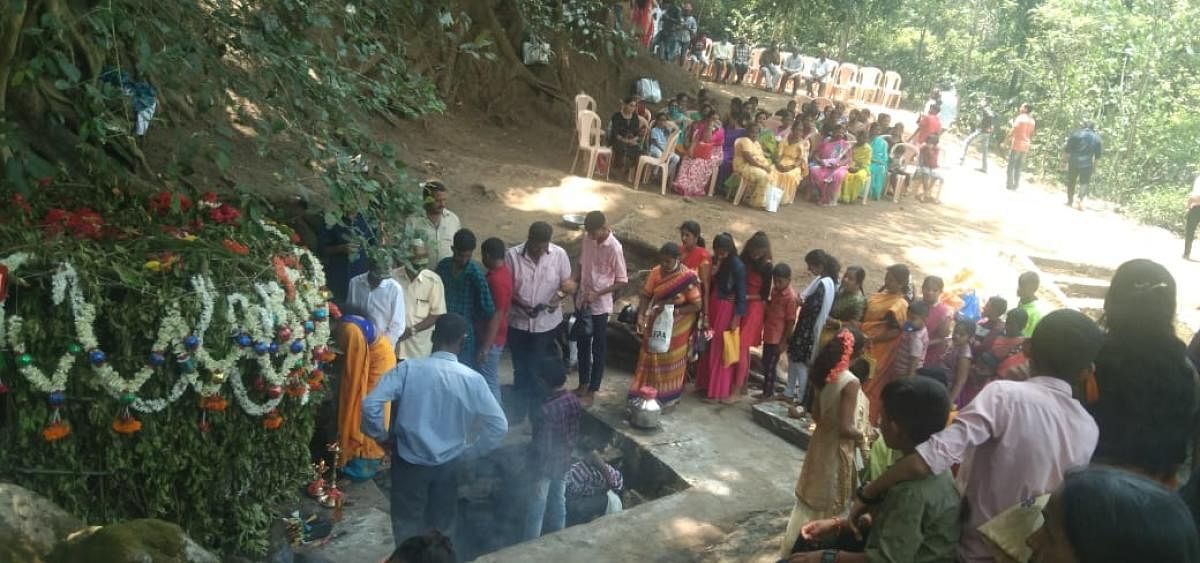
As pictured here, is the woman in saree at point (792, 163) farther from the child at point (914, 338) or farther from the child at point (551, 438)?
the child at point (551, 438)

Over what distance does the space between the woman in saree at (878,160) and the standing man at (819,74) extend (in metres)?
6.73

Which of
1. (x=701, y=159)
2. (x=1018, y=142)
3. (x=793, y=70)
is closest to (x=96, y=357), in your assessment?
(x=701, y=159)

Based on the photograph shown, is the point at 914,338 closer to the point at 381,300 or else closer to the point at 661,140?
the point at 381,300

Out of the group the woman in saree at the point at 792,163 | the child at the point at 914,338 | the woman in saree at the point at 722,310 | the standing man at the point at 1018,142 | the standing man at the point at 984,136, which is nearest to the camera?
the child at the point at 914,338

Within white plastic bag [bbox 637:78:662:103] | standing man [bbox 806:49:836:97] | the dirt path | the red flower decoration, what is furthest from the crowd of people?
standing man [bbox 806:49:836:97]

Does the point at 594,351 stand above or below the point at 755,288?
below

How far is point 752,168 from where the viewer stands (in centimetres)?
1312

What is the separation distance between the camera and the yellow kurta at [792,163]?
1359 cm

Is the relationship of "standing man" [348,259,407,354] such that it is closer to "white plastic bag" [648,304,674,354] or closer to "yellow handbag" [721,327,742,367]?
"white plastic bag" [648,304,674,354]

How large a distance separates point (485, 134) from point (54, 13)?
9.32 metres

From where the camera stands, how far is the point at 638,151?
13125mm

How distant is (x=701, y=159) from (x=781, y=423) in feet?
21.5

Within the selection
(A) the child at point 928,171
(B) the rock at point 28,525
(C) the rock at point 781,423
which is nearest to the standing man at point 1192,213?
(A) the child at point 928,171

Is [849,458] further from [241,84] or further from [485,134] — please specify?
[485,134]
